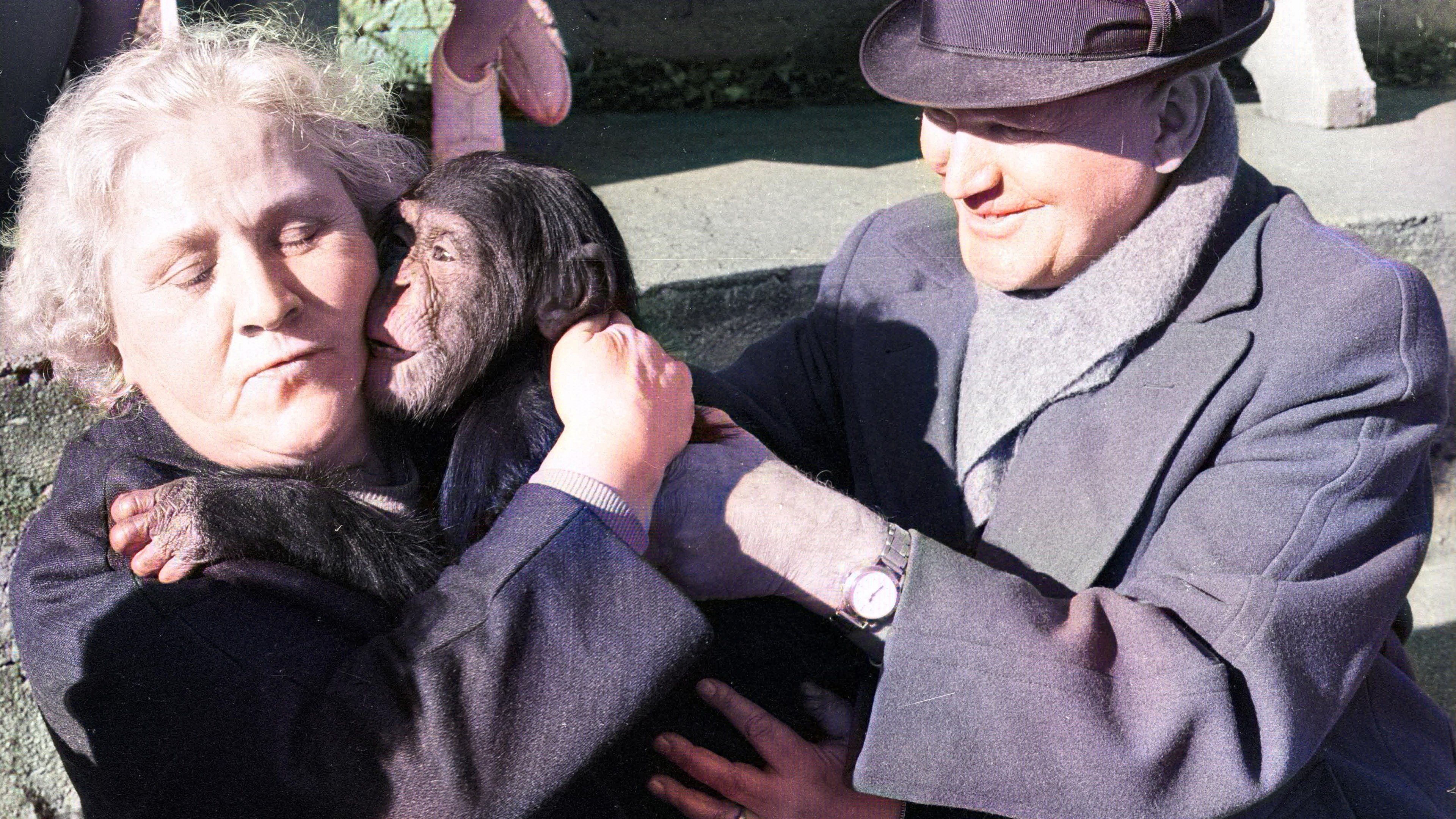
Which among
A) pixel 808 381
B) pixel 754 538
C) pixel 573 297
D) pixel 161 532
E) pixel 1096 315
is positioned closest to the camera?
pixel 161 532

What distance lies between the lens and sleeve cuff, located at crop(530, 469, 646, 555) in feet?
4.94

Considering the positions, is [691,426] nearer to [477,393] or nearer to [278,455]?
[477,393]

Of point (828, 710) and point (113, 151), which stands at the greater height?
point (113, 151)

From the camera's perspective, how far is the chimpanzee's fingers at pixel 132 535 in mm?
1496

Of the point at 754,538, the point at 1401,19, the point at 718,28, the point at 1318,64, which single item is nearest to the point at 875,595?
the point at 754,538

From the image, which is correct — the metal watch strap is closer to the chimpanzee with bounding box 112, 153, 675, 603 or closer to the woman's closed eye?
the chimpanzee with bounding box 112, 153, 675, 603

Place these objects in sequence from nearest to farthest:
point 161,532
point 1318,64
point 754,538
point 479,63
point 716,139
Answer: point 161,532 → point 754,538 → point 479,63 → point 716,139 → point 1318,64

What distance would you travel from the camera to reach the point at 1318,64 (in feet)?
15.5

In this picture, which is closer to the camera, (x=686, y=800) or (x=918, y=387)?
(x=686, y=800)

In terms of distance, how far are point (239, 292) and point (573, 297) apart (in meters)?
0.48

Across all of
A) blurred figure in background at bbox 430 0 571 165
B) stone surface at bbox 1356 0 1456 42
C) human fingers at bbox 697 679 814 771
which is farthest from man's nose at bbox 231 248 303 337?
stone surface at bbox 1356 0 1456 42

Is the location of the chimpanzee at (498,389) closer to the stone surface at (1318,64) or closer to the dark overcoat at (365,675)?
the dark overcoat at (365,675)

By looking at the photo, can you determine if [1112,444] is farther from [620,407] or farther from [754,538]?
[620,407]

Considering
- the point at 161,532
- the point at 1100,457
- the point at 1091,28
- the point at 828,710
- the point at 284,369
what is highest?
the point at 1091,28
